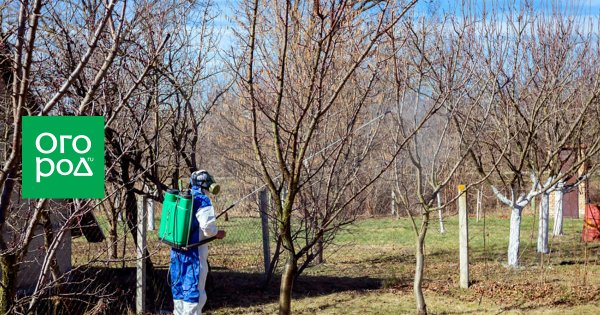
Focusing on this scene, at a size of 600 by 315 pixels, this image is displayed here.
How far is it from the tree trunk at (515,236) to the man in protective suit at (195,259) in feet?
20.6

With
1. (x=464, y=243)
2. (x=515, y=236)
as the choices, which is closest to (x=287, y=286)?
(x=464, y=243)

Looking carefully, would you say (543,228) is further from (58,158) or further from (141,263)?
(58,158)

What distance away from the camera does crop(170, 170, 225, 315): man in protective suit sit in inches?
250

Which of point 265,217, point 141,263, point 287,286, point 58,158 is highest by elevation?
point 58,158

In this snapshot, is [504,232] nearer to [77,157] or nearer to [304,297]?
[304,297]

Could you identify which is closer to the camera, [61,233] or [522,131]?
[61,233]

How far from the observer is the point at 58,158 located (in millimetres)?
2418

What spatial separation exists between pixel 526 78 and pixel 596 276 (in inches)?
127

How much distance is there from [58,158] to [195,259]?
4.23 m

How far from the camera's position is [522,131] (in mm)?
10852

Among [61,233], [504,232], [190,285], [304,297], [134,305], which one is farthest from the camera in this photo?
[504,232]

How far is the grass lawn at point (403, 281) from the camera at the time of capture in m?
8.37

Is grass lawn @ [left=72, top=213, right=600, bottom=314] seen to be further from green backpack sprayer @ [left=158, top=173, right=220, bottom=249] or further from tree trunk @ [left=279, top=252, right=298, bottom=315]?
tree trunk @ [left=279, top=252, right=298, bottom=315]

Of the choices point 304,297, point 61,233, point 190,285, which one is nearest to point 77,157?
point 61,233
